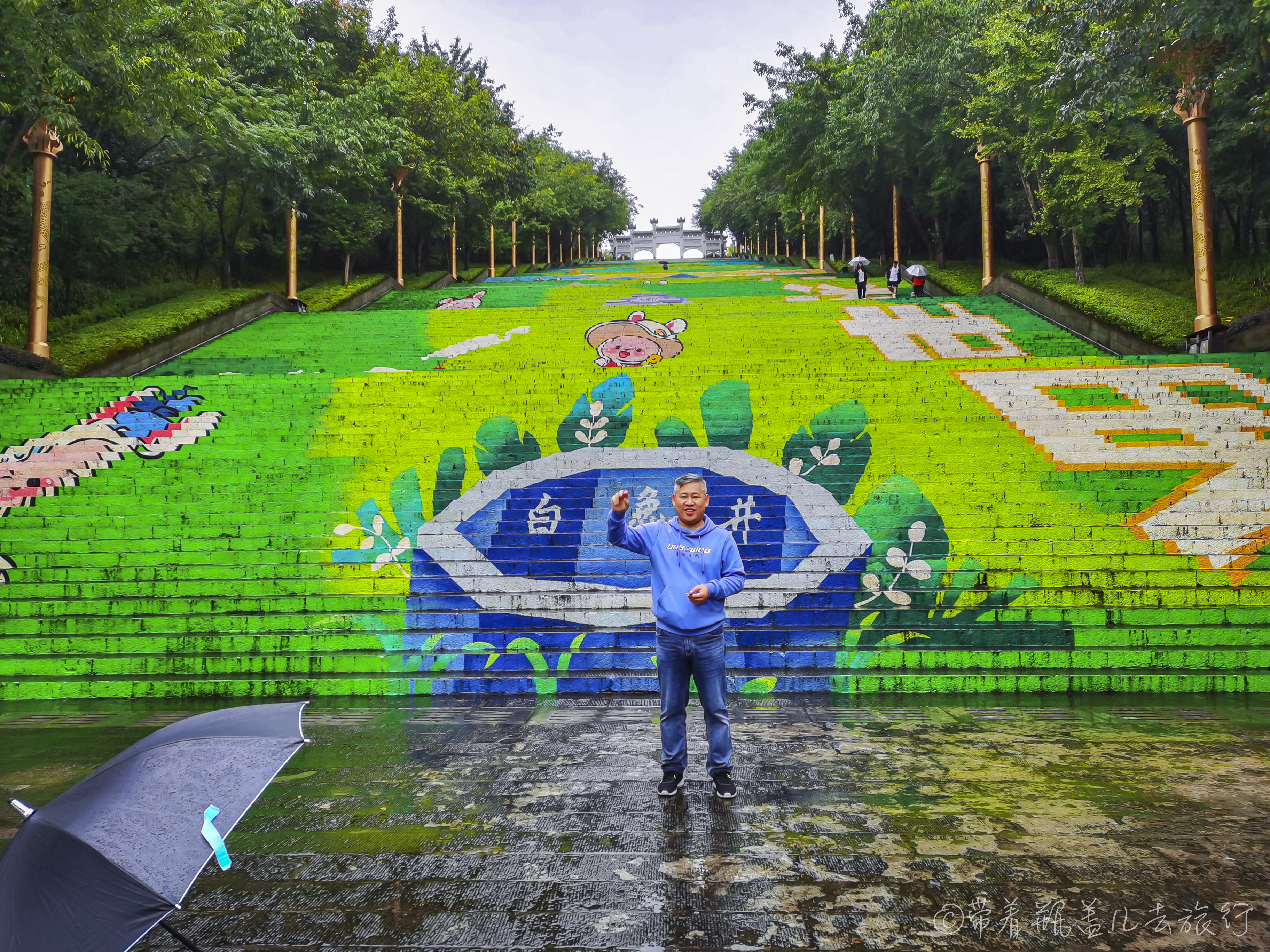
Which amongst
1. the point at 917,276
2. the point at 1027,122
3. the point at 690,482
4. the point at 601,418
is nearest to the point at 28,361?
the point at 601,418

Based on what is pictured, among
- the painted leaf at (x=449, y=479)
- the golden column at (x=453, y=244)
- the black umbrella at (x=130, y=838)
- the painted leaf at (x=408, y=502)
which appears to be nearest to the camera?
the black umbrella at (x=130, y=838)

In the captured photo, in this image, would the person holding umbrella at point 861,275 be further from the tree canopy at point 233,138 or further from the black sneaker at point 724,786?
the black sneaker at point 724,786

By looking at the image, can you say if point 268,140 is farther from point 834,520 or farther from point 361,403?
point 834,520

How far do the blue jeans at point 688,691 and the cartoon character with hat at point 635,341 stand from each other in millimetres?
9413

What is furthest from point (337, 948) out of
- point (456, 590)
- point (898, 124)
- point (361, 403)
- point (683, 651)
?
point (898, 124)

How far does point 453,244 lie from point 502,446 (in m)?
23.3

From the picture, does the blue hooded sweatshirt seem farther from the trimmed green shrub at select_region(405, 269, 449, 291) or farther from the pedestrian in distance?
the trimmed green shrub at select_region(405, 269, 449, 291)

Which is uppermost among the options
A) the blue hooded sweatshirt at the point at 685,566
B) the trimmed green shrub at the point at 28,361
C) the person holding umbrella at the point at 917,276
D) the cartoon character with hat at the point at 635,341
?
the person holding umbrella at the point at 917,276

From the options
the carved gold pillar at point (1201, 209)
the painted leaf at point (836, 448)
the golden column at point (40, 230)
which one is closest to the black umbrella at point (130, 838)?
the painted leaf at point (836, 448)

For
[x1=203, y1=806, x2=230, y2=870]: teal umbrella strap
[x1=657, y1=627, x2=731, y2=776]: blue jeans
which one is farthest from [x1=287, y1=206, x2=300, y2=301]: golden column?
[x1=203, y1=806, x2=230, y2=870]: teal umbrella strap

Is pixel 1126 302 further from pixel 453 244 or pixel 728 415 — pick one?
pixel 453 244

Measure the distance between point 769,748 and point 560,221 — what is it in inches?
1812

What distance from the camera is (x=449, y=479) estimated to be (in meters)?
8.20

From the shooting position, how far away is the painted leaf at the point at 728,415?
8.85 m
